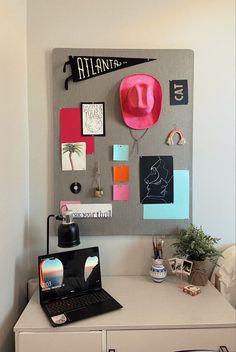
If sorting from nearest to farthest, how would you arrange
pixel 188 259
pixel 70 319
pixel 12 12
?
pixel 70 319
pixel 12 12
pixel 188 259

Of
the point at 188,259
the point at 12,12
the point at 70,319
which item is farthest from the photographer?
the point at 188,259

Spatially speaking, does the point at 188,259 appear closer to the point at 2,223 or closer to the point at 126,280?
the point at 126,280

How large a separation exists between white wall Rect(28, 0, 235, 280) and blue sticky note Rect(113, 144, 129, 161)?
1.21 feet

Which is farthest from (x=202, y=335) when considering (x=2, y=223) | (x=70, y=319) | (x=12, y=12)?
(x=12, y=12)

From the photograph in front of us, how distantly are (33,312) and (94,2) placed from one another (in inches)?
64.3

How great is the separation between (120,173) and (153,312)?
737mm

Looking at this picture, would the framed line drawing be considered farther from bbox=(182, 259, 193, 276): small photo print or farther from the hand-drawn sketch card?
bbox=(182, 259, 193, 276): small photo print

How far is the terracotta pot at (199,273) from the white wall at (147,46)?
243mm

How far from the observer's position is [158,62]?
1692 millimetres

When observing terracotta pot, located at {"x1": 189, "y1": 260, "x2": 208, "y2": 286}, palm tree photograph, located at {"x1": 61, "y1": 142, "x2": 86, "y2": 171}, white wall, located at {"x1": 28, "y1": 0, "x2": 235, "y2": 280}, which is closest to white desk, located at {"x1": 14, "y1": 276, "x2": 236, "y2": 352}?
terracotta pot, located at {"x1": 189, "y1": 260, "x2": 208, "y2": 286}

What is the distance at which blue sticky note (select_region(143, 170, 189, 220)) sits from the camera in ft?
5.71

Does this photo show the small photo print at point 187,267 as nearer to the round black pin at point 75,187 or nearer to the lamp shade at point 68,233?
the lamp shade at point 68,233

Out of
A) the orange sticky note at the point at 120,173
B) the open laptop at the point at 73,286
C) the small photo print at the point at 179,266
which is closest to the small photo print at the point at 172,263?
the small photo print at the point at 179,266

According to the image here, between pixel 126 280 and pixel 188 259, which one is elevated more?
pixel 188 259
